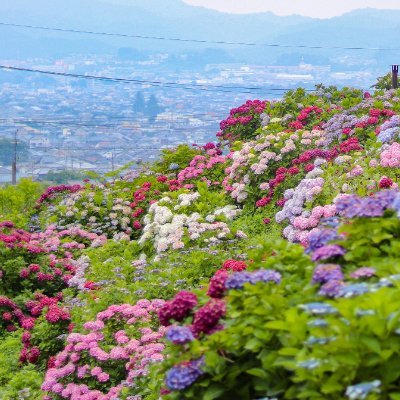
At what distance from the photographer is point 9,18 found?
168m

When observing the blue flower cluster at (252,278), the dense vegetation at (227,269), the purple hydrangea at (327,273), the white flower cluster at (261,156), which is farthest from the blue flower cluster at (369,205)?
the white flower cluster at (261,156)

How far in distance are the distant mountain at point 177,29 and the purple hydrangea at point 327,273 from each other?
3733 inches

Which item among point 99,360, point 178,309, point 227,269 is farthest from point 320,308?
point 99,360

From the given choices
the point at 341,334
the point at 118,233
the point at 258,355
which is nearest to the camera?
the point at 341,334

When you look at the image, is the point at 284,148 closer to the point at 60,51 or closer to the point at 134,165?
the point at 134,165

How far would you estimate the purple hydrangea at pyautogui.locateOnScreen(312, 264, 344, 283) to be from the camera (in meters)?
2.91

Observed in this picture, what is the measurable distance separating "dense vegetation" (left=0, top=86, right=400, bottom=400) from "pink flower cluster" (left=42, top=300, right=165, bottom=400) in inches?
0.5

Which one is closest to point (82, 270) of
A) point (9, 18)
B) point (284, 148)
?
point (284, 148)

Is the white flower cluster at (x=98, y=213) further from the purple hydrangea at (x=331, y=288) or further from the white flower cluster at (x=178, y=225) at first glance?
the purple hydrangea at (x=331, y=288)

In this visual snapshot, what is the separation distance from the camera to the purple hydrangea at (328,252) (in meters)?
3.13

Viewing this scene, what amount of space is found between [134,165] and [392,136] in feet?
20.3

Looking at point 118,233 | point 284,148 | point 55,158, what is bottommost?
point 55,158

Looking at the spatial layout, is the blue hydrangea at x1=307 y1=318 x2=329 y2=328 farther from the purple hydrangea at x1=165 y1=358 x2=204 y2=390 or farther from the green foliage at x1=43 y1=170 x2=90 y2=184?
the green foliage at x1=43 y1=170 x2=90 y2=184

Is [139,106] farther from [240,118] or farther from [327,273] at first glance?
[327,273]
